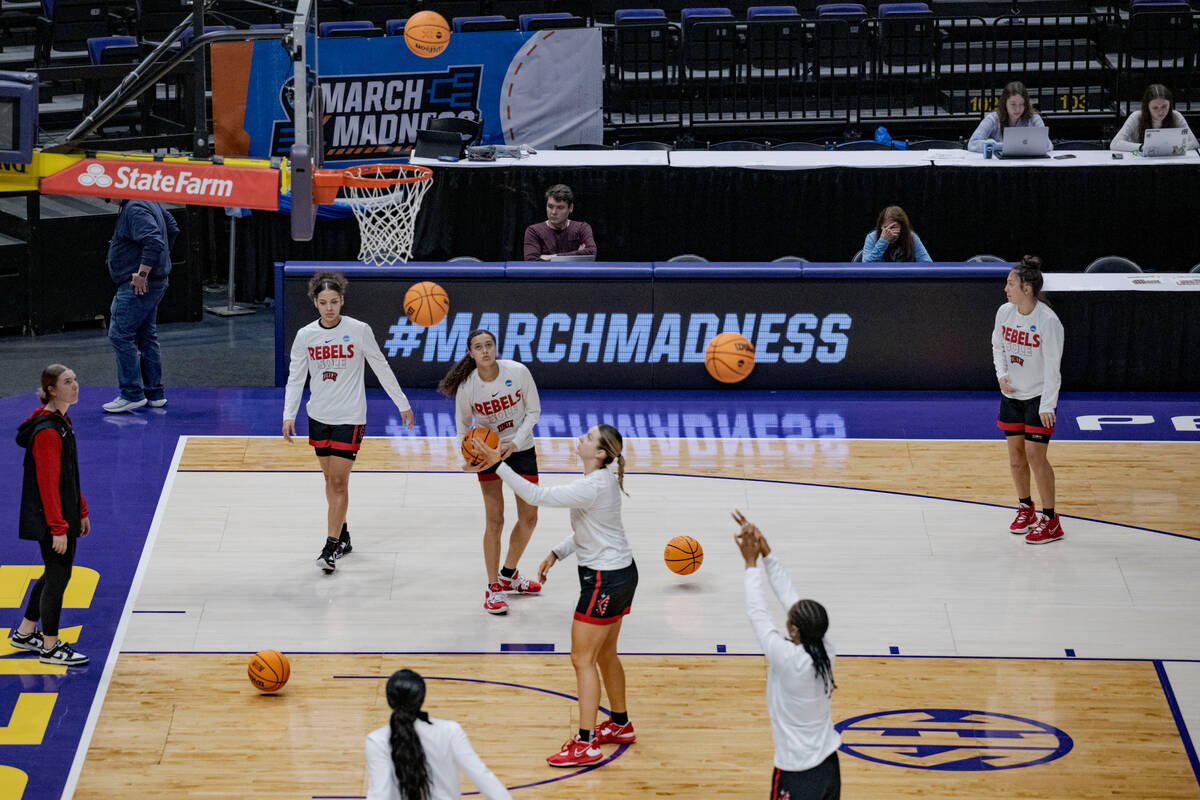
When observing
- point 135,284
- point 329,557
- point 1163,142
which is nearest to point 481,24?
point 135,284

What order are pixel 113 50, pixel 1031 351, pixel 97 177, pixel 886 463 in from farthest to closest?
pixel 113 50 → pixel 886 463 → pixel 1031 351 → pixel 97 177

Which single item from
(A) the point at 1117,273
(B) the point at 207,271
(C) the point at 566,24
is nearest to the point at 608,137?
(C) the point at 566,24

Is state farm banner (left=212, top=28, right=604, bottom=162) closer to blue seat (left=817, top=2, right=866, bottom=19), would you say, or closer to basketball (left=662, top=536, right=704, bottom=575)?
blue seat (left=817, top=2, right=866, bottom=19)

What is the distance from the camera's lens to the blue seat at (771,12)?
20.4m

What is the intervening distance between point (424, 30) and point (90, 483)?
26.4ft

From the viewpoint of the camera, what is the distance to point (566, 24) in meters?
19.9

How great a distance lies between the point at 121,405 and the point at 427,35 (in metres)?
6.50

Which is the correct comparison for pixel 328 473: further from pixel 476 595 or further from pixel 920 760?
pixel 920 760

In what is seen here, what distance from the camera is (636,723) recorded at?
28.1 feet

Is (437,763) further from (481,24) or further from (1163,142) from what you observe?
(481,24)

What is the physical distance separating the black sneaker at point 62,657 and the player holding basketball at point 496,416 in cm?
248

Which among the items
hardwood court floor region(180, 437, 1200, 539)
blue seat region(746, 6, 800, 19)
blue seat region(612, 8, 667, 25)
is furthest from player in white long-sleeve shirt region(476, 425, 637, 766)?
blue seat region(746, 6, 800, 19)

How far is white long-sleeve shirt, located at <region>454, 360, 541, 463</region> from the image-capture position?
31.4ft

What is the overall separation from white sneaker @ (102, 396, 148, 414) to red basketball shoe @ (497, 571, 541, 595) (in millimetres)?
5236
